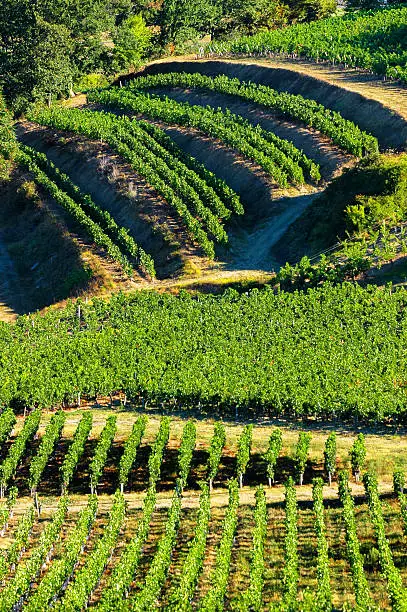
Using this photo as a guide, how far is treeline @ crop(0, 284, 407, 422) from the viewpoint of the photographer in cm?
5381

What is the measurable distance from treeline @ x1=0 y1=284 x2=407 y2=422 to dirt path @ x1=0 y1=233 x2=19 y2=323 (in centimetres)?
869

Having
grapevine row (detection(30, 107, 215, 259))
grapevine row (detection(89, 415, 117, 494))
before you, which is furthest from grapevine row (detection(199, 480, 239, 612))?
grapevine row (detection(30, 107, 215, 259))

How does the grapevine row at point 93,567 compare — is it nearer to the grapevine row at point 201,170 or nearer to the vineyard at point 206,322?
the vineyard at point 206,322

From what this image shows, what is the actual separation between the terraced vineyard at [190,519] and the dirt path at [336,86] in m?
46.2

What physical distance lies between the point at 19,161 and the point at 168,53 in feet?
151

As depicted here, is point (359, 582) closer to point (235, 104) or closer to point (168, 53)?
point (235, 104)

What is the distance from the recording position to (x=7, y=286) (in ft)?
279

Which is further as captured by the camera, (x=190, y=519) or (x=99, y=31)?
(x=99, y=31)

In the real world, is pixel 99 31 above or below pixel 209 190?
above

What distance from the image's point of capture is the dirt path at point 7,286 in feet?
259

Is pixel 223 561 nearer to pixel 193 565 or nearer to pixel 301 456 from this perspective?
pixel 193 565

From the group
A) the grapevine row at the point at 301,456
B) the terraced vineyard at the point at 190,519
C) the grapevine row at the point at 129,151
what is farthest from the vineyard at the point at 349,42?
the terraced vineyard at the point at 190,519

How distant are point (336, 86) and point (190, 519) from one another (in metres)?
69.2

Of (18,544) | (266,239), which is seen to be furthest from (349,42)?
(18,544)
